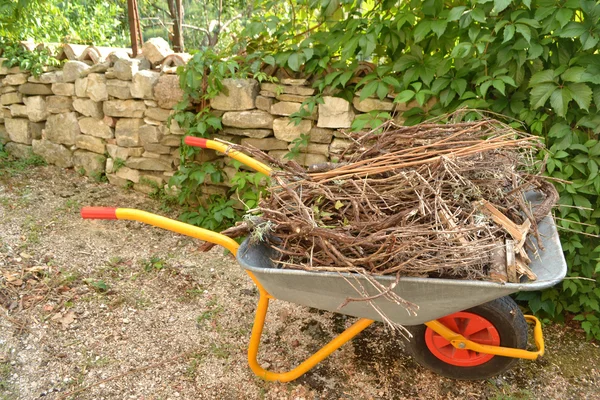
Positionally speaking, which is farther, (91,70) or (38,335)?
(91,70)

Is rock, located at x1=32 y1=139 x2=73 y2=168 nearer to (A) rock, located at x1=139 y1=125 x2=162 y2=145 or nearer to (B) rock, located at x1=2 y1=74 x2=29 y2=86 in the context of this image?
(B) rock, located at x1=2 y1=74 x2=29 y2=86

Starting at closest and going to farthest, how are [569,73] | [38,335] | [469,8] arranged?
[569,73] < [469,8] < [38,335]

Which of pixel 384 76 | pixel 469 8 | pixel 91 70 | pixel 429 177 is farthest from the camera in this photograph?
pixel 91 70

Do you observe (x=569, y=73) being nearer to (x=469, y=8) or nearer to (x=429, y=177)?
(x=469, y=8)

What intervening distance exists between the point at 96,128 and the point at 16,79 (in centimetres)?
102

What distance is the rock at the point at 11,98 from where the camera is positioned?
3961 millimetres

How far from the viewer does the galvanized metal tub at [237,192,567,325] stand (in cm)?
121

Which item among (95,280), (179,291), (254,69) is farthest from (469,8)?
(95,280)

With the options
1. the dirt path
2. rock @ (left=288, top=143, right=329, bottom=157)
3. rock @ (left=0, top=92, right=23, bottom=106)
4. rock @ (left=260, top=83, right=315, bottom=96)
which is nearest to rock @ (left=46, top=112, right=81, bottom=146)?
rock @ (left=0, top=92, right=23, bottom=106)

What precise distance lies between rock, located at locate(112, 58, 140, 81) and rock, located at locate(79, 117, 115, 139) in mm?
488

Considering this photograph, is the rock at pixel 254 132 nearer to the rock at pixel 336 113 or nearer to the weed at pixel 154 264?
the rock at pixel 336 113

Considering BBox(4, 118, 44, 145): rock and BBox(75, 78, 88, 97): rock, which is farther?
BBox(4, 118, 44, 145): rock

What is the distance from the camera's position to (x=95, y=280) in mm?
2543

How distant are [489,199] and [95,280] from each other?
2.20 m
